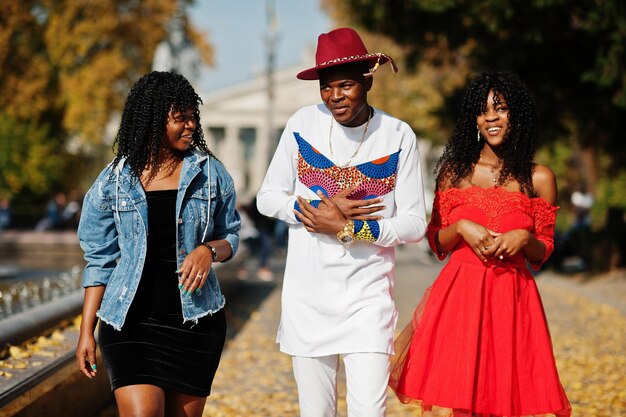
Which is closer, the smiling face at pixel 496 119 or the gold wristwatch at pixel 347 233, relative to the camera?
the gold wristwatch at pixel 347 233

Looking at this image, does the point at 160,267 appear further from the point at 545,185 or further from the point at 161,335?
the point at 545,185

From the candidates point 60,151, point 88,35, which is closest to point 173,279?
point 88,35

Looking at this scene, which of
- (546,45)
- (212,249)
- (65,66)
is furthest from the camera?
(65,66)

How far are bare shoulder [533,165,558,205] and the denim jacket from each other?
4.90ft

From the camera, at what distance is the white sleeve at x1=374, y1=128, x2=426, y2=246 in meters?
3.85

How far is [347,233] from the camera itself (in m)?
3.82

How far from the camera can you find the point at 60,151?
128ft

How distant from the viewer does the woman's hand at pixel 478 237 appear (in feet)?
13.1

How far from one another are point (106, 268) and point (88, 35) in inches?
1265

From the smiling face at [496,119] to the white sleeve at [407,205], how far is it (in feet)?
1.28

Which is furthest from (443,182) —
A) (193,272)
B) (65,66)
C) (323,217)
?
(65,66)

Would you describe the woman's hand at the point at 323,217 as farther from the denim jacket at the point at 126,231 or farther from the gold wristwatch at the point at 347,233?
the denim jacket at the point at 126,231

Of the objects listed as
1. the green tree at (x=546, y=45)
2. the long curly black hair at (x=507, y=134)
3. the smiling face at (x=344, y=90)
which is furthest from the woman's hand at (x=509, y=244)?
the green tree at (x=546, y=45)

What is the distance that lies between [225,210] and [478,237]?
1.11 meters
